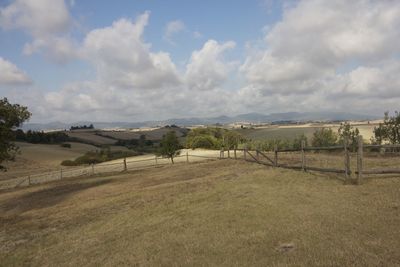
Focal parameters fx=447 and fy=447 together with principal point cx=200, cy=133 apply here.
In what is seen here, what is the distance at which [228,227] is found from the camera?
13438mm

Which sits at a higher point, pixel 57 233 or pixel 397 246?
pixel 397 246

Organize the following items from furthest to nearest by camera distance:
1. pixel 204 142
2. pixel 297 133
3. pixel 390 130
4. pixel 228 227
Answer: pixel 297 133
pixel 204 142
pixel 390 130
pixel 228 227

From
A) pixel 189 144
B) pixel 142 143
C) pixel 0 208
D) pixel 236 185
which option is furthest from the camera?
pixel 142 143

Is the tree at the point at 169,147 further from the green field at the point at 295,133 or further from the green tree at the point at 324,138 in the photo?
the green field at the point at 295,133

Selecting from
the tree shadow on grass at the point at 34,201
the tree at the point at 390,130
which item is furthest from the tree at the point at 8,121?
the tree at the point at 390,130

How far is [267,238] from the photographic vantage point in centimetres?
1173

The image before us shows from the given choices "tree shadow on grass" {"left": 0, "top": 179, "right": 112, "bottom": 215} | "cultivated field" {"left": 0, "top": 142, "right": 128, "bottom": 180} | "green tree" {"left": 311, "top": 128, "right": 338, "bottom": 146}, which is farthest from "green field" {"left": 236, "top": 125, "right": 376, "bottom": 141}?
"tree shadow on grass" {"left": 0, "top": 179, "right": 112, "bottom": 215}

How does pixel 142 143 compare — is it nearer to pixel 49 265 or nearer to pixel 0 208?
pixel 0 208

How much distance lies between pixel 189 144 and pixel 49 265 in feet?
226

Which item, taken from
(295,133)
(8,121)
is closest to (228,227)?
(8,121)

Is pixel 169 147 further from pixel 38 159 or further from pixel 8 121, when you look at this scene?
pixel 38 159

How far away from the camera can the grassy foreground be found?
10.5 meters

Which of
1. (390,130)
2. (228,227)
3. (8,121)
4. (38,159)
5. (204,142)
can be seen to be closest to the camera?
(228,227)

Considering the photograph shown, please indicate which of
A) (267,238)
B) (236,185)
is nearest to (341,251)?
(267,238)
